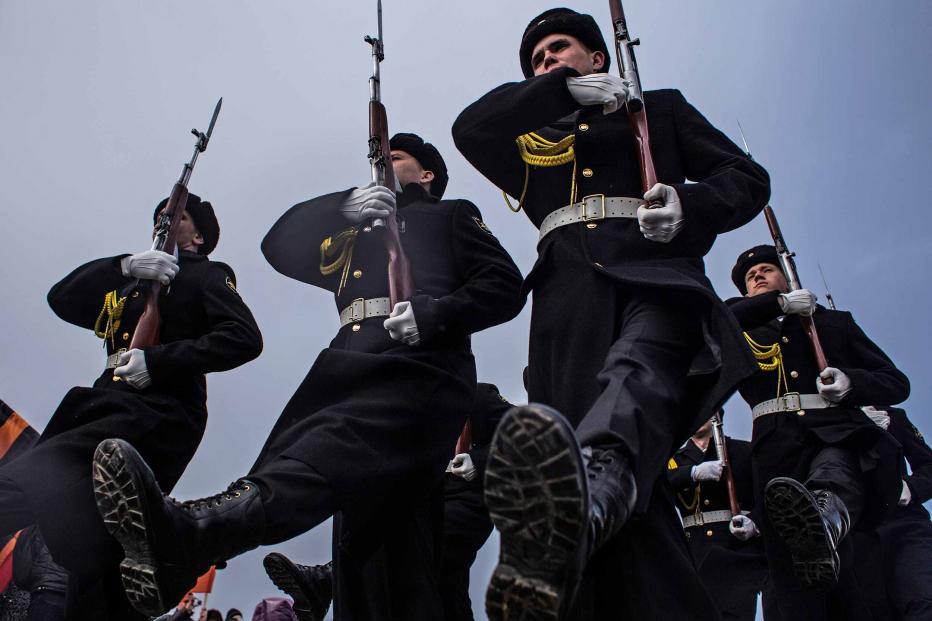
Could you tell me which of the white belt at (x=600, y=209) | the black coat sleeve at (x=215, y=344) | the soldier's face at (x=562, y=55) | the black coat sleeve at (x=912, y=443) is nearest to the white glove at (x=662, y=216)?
the white belt at (x=600, y=209)

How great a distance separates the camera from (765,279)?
709cm

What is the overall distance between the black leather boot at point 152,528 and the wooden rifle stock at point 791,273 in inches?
170

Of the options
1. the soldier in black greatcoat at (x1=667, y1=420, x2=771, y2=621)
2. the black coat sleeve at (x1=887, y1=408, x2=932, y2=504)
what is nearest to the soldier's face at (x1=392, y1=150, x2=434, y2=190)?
the soldier in black greatcoat at (x1=667, y1=420, x2=771, y2=621)

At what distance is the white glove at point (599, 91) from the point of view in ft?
11.6

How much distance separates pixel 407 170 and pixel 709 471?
434cm

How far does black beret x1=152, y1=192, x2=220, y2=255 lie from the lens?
621 cm

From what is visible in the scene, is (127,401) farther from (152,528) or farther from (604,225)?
(604,225)

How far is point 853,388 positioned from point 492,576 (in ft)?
14.5

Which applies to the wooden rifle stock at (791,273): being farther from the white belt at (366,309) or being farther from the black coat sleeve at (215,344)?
the black coat sleeve at (215,344)

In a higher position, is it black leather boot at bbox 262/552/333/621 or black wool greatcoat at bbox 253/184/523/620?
black wool greatcoat at bbox 253/184/523/620

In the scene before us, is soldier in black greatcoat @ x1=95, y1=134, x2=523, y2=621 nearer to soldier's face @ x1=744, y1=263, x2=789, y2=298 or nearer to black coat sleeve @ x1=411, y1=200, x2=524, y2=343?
black coat sleeve @ x1=411, y1=200, x2=524, y2=343

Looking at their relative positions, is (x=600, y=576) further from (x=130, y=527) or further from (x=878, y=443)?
(x=878, y=443)

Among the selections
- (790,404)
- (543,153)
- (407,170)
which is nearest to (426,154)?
(407,170)

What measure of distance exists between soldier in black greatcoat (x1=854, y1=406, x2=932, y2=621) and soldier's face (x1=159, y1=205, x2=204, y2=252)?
4.73m
